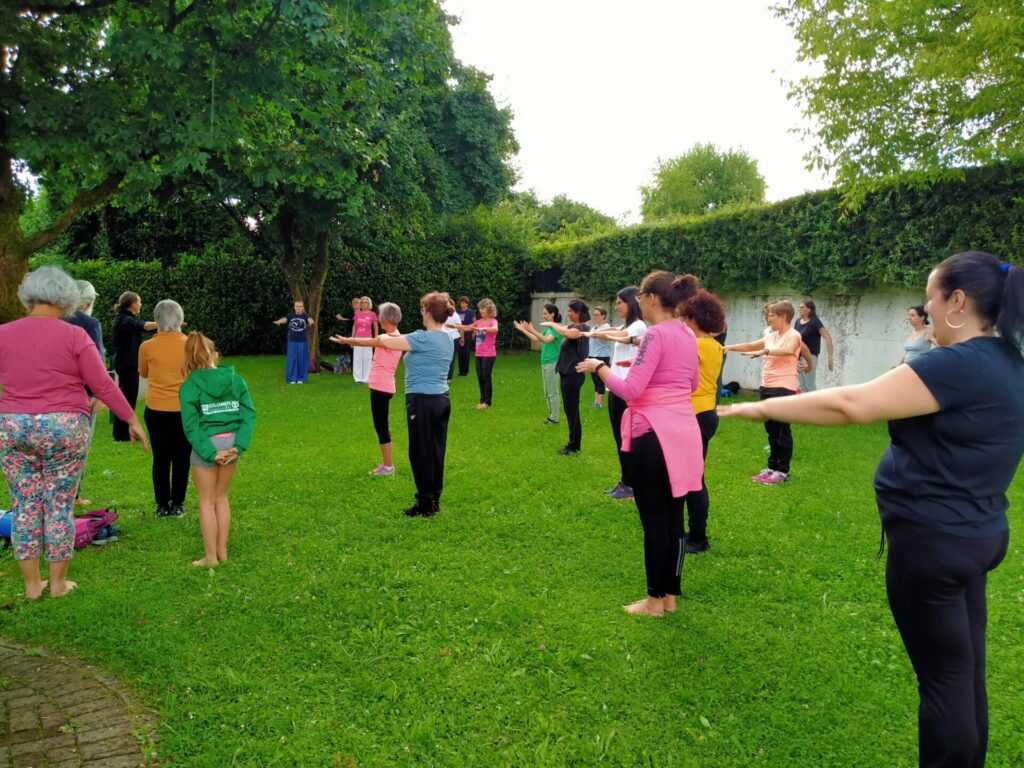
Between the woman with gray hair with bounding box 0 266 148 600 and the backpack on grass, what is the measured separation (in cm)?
86

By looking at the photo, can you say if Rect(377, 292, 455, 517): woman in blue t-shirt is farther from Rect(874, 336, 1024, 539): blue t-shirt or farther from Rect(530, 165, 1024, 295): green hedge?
Rect(530, 165, 1024, 295): green hedge

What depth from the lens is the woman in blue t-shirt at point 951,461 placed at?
2.20 meters

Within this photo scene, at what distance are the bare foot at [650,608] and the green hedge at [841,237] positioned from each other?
9.44m

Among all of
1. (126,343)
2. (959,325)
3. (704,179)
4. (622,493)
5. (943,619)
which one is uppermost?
(704,179)

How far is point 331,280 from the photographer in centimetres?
2264

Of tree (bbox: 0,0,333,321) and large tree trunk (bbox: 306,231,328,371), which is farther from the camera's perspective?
large tree trunk (bbox: 306,231,328,371)

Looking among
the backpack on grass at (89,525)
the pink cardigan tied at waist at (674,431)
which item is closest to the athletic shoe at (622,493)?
the pink cardigan tied at waist at (674,431)

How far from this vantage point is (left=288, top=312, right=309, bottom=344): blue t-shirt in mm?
15812

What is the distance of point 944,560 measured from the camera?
2.26 metres

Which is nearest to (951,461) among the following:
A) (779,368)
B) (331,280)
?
(779,368)

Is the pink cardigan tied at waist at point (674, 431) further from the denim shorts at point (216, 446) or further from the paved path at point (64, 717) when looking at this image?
the paved path at point (64, 717)

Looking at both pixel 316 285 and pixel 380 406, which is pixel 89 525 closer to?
pixel 380 406

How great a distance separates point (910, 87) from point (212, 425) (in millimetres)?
10308

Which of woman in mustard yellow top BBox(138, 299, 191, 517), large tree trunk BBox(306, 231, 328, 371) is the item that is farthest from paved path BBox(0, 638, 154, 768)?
large tree trunk BBox(306, 231, 328, 371)
